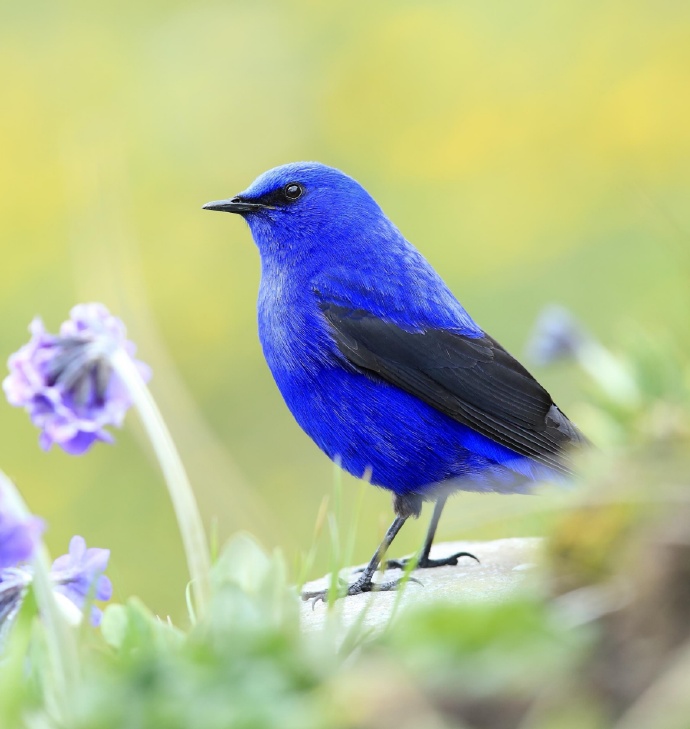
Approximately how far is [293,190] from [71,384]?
2.38 metres

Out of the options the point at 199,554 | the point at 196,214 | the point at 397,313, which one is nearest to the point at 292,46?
the point at 196,214

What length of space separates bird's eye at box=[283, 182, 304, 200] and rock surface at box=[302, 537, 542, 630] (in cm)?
134

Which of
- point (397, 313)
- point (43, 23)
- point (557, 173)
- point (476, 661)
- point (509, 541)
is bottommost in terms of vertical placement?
point (509, 541)

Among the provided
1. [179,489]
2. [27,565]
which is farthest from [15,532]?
[27,565]

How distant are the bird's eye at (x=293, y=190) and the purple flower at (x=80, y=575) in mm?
2216

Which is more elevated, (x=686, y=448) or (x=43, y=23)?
(x=43, y=23)

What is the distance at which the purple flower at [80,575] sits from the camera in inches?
87.0

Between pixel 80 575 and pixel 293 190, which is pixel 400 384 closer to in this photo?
pixel 293 190

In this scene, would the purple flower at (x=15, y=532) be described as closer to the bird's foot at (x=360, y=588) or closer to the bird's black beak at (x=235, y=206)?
the bird's foot at (x=360, y=588)

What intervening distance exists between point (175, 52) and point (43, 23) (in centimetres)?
112

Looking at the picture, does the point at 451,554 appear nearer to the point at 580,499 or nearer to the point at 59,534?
the point at 580,499

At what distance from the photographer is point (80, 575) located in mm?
2221

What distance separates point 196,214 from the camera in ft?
27.9

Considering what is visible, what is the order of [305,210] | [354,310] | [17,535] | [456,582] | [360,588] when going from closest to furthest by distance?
[17,535], [456,582], [360,588], [354,310], [305,210]
